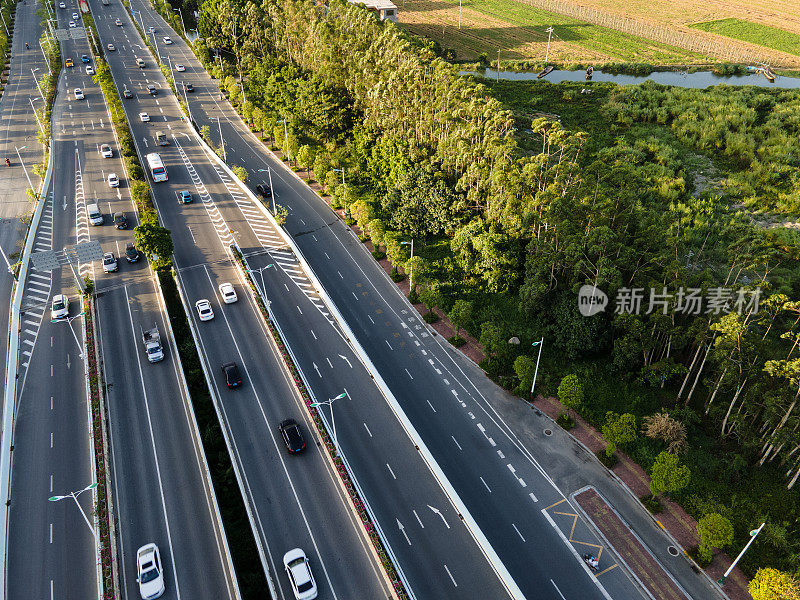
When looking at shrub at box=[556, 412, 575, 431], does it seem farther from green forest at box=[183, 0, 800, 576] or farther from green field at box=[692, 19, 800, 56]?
green field at box=[692, 19, 800, 56]

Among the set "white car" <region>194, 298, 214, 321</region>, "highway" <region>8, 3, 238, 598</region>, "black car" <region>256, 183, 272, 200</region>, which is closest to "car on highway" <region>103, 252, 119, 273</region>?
"highway" <region>8, 3, 238, 598</region>

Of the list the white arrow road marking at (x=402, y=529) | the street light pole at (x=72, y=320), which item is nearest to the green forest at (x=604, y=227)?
the white arrow road marking at (x=402, y=529)

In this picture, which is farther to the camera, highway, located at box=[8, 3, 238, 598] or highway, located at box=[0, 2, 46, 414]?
highway, located at box=[0, 2, 46, 414]

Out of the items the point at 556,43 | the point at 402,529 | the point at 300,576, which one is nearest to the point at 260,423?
the point at 300,576

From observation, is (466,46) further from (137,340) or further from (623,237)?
(137,340)

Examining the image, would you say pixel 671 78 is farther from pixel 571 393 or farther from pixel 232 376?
pixel 232 376

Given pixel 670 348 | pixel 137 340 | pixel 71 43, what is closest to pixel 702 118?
pixel 670 348
